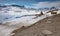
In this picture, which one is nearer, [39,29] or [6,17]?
[39,29]

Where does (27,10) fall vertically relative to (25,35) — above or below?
above

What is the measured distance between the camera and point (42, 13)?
7.87ft

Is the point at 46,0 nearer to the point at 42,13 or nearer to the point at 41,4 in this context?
the point at 41,4

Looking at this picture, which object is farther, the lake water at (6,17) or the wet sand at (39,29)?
the lake water at (6,17)

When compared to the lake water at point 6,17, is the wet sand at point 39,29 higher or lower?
lower

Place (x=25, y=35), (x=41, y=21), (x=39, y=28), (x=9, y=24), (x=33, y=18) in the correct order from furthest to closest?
(x=33, y=18) → (x=41, y=21) → (x=9, y=24) → (x=39, y=28) → (x=25, y=35)

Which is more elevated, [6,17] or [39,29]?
[6,17]

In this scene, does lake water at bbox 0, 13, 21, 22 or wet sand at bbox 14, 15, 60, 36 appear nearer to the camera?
wet sand at bbox 14, 15, 60, 36

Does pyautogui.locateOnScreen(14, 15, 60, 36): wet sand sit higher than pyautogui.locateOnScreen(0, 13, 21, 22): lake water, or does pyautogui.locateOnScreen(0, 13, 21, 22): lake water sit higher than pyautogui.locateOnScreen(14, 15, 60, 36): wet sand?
pyautogui.locateOnScreen(0, 13, 21, 22): lake water

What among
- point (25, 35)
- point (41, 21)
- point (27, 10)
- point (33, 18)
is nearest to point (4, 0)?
point (27, 10)

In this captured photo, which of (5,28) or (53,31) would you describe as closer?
(53,31)

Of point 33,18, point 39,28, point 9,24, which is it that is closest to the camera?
point 39,28

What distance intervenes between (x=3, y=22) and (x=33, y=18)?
58 centimetres

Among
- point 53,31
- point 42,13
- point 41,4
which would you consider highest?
point 41,4
